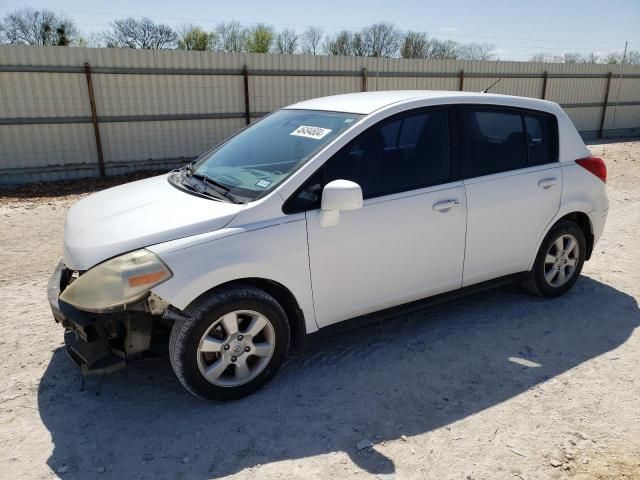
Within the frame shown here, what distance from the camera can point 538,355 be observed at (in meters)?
3.71

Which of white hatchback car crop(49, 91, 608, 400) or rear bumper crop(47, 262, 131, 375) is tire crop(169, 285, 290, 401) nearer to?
white hatchback car crop(49, 91, 608, 400)

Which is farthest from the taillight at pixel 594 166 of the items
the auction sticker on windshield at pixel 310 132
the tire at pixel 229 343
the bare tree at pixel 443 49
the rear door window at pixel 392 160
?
the bare tree at pixel 443 49

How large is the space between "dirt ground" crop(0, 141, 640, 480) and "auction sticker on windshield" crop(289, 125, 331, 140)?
5.06ft

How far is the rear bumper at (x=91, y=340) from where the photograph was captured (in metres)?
2.90

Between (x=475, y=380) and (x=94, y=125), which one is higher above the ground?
(x=94, y=125)

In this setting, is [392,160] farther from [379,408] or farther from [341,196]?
[379,408]

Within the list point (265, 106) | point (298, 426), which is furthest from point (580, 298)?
point (265, 106)

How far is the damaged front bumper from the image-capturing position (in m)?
2.91

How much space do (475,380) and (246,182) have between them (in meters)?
2.00

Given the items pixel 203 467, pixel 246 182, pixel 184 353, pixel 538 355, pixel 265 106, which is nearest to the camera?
pixel 203 467

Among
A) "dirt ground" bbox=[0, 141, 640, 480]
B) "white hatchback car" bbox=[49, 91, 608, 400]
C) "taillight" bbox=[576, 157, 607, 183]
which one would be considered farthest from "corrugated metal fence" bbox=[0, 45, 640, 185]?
"taillight" bbox=[576, 157, 607, 183]

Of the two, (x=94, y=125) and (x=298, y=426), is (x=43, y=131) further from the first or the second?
(x=298, y=426)

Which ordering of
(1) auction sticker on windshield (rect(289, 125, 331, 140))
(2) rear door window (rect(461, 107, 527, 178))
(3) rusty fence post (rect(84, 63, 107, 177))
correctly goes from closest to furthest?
1. (1) auction sticker on windshield (rect(289, 125, 331, 140))
2. (2) rear door window (rect(461, 107, 527, 178))
3. (3) rusty fence post (rect(84, 63, 107, 177))

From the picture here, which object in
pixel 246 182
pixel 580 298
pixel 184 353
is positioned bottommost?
pixel 580 298
